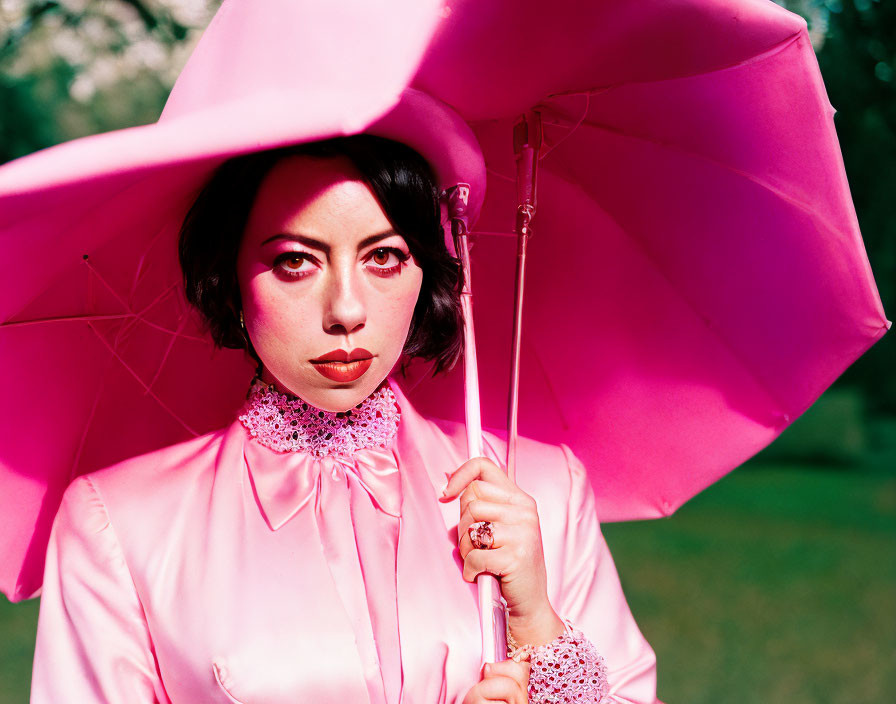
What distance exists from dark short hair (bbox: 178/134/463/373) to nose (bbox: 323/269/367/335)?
115 millimetres

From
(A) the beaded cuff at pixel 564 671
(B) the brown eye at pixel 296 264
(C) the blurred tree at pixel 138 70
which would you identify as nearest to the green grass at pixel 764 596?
(C) the blurred tree at pixel 138 70

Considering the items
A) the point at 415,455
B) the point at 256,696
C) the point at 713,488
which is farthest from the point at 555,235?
the point at 713,488

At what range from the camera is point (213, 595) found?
1363mm

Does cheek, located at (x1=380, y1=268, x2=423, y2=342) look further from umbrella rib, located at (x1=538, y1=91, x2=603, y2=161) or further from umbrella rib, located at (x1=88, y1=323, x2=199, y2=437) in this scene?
umbrella rib, located at (x1=88, y1=323, x2=199, y2=437)

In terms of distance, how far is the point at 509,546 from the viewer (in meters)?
1.39

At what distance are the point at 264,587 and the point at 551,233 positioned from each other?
2.68 feet

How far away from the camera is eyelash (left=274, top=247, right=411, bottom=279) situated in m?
1.34

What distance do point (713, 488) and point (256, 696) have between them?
645 cm

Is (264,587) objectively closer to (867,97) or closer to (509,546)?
(509,546)

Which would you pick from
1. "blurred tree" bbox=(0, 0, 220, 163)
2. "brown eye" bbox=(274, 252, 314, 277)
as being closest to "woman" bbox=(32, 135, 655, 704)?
"brown eye" bbox=(274, 252, 314, 277)

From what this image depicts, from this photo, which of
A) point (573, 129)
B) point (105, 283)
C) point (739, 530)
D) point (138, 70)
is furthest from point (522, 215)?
point (739, 530)

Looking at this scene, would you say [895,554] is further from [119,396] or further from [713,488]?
[119,396]

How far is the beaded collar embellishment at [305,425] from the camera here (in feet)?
4.96

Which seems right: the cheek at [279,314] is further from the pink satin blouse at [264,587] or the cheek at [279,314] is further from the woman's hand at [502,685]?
the woman's hand at [502,685]
